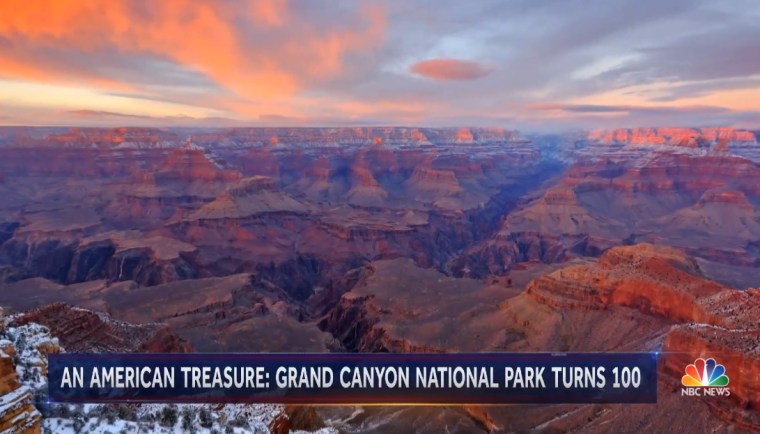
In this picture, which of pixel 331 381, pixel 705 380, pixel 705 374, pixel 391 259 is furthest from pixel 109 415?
pixel 391 259

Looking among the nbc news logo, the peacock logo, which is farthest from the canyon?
the peacock logo

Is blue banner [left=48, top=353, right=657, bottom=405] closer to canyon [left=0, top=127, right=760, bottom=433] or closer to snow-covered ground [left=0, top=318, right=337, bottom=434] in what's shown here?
snow-covered ground [left=0, top=318, right=337, bottom=434]

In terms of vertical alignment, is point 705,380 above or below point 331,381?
below

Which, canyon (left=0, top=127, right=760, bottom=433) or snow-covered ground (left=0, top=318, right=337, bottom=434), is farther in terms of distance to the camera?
canyon (left=0, top=127, right=760, bottom=433)

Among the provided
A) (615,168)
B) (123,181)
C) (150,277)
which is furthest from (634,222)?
(123,181)

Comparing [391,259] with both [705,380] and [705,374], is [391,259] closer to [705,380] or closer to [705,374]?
[705,374]

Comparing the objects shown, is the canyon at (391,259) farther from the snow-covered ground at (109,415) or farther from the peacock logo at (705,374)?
the snow-covered ground at (109,415)

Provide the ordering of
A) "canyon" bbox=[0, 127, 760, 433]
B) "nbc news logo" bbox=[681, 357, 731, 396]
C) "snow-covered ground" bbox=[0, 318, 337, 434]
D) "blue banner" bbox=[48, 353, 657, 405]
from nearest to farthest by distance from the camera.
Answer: "snow-covered ground" bbox=[0, 318, 337, 434] → "blue banner" bbox=[48, 353, 657, 405] → "nbc news logo" bbox=[681, 357, 731, 396] → "canyon" bbox=[0, 127, 760, 433]

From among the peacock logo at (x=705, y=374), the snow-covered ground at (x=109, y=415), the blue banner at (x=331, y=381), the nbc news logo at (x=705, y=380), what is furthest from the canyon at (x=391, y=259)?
the snow-covered ground at (x=109, y=415)
